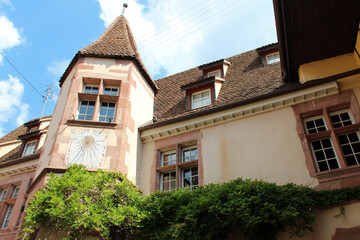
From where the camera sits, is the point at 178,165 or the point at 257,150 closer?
the point at 257,150

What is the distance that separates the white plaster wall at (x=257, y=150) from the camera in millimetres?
7477

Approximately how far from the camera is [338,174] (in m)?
6.81

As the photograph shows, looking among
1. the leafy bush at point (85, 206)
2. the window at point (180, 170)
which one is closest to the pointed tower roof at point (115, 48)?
the window at point (180, 170)

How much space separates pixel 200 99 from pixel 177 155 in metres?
2.47

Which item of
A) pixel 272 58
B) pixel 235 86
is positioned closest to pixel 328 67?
pixel 235 86

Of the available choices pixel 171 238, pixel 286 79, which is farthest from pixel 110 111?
pixel 286 79

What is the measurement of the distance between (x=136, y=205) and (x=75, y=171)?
1.55 meters

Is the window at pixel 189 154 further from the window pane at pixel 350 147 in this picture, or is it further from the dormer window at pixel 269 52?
the dormer window at pixel 269 52

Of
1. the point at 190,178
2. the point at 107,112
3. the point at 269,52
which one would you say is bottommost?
the point at 190,178

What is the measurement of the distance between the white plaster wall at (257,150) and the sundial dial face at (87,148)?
2.70 meters

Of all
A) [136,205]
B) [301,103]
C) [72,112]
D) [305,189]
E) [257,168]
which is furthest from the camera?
[72,112]

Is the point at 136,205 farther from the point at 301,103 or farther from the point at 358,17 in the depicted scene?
the point at 358,17

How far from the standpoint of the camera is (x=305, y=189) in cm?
640

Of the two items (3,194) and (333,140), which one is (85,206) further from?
(3,194)
